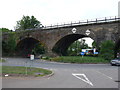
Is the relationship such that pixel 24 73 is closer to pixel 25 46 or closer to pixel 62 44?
pixel 62 44

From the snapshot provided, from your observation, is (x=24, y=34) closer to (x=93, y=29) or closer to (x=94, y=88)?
(x=93, y=29)

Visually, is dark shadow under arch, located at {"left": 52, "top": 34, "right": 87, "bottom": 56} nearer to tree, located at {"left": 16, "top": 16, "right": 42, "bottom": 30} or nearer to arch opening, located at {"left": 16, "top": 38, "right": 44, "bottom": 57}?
arch opening, located at {"left": 16, "top": 38, "right": 44, "bottom": 57}

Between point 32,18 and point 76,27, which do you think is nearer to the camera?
point 76,27

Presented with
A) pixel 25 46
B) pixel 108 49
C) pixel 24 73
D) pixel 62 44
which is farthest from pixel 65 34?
pixel 24 73

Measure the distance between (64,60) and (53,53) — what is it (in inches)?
326

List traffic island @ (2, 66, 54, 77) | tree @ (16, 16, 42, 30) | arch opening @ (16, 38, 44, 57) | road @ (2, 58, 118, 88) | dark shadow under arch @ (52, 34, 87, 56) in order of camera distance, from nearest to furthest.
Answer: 1. road @ (2, 58, 118, 88)
2. traffic island @ (2, 66, 54, 77)
3. dark shadow under arch @ (52, 34, 87, 56)
4. arch opening @ (16, 38, 44, 57)
5. tree @ (16, 16, 42, 30)

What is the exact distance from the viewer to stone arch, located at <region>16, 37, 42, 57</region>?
46825mm

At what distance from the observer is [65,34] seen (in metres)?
37.0

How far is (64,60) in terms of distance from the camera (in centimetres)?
3120

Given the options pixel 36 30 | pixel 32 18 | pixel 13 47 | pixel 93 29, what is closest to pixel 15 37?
pixel 13 47

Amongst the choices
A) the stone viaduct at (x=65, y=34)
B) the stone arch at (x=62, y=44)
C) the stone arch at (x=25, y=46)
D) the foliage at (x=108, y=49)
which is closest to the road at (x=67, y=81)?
the foliage at (x=108, y=49)

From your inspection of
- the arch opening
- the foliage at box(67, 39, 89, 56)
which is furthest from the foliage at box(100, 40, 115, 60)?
the foliage at box(67, 39, 89, 56)

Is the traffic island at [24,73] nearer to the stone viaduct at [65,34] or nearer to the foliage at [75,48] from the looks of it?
the stone viaduct at [65,34]

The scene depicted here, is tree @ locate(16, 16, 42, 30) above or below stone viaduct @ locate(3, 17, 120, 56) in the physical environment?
above
